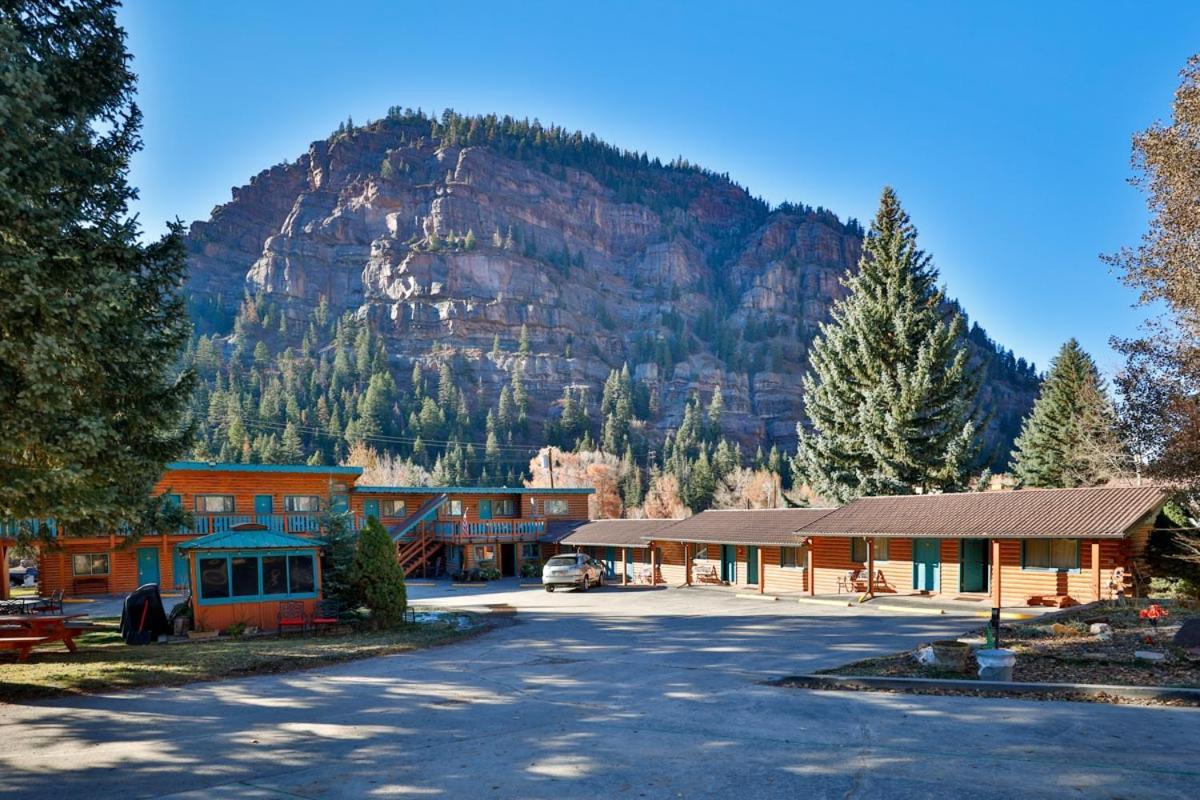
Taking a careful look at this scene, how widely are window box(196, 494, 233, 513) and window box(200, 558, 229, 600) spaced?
19333mm

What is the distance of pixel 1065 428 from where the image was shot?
46469mm

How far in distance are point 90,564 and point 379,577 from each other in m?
22.4

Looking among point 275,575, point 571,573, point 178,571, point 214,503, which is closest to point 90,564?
point 178,571

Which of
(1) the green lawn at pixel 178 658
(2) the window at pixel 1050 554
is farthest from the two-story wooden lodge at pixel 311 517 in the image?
(2) the window at pixel 1050 554

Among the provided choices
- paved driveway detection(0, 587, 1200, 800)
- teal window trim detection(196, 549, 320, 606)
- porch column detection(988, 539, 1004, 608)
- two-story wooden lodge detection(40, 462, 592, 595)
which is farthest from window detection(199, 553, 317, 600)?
porch column detection(988, 539, 1004, 608)

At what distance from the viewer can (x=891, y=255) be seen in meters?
36.2

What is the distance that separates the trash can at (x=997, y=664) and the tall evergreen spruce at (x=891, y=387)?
2309cm

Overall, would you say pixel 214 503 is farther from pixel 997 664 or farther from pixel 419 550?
pixel 997 664

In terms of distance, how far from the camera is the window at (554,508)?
4978cm

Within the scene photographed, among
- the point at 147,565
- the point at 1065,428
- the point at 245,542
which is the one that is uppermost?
the point at 1065,428

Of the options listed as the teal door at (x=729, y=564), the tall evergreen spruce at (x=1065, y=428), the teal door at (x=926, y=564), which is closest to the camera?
the teal door at (x=926, y=564)

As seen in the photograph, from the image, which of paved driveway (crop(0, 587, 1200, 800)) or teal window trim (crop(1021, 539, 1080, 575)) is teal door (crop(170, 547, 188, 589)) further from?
teal window trim (crop(1021, 539, 1080, 575))

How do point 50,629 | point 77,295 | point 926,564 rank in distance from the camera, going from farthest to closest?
point 926,564 < point 50,629 < point 77,295

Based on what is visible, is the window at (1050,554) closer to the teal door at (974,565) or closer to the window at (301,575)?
the teal door at (974,565)
